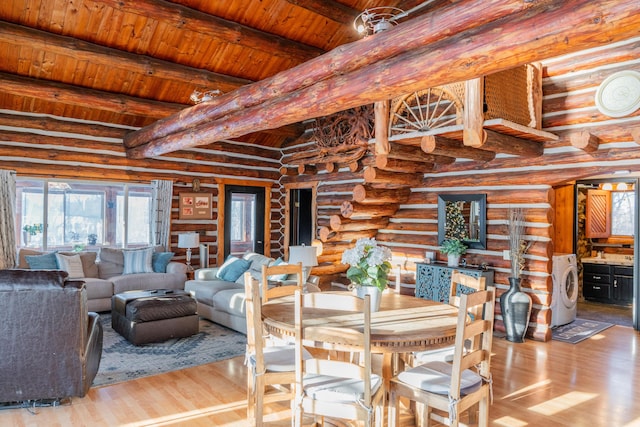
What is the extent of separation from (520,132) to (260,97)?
10.2ft

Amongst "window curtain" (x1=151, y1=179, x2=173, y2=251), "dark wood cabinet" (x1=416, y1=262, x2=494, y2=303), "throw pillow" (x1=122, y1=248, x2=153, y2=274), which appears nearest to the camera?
"dark wood cabinet" (x1=416, y1=262, x2=494, y2=303)

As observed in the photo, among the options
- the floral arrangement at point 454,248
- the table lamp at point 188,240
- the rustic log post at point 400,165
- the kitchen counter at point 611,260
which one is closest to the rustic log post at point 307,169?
the table lamp at point 188,240

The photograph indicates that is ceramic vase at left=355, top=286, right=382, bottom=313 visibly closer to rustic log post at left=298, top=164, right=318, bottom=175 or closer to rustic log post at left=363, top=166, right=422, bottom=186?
rustic log post at left=363, top=166, right=422, bottom=186

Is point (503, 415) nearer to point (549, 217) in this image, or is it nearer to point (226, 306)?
point (549, 217)

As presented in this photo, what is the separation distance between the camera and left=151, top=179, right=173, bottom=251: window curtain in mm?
8719

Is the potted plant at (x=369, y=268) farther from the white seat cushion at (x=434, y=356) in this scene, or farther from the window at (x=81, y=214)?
the window at (x=81, y=214)

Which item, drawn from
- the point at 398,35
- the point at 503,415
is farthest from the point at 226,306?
the point at 398,35

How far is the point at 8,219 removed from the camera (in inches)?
282

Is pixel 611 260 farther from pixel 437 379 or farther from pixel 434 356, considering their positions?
pixel 437 379

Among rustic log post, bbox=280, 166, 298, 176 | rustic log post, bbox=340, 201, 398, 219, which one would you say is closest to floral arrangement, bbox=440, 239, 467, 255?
rustic log post, bbox=340, 201, 398, 219

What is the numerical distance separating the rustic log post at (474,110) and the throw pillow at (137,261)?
596 centimetres

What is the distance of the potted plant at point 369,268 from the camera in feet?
11.5

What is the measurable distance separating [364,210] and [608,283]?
200 inches

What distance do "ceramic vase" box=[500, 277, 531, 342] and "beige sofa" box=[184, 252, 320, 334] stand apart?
258cm
